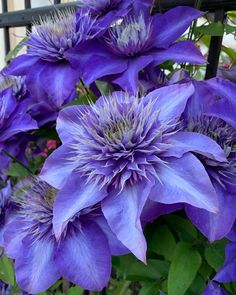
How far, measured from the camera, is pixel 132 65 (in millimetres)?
503

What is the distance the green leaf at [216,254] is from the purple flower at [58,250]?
12 centimetres

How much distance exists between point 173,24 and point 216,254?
1.01 ft

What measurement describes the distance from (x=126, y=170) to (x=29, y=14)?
0.71 meters

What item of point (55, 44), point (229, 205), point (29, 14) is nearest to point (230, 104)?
point (229, 205)

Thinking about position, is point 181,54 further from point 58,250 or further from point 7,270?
point 7,270

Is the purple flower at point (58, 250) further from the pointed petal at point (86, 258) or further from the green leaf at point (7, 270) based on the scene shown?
the green leaf at point (7, 270)

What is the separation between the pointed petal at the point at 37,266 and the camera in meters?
0.47

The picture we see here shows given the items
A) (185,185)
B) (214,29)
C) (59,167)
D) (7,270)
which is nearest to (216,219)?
(185,185)

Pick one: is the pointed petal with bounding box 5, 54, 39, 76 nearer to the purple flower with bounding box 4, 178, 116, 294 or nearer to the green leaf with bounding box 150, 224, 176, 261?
the purple flower with bounding box 4, 178, 116, 294

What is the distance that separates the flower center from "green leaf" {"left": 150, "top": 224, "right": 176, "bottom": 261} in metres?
0.24

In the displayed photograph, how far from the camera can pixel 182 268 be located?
0.44m

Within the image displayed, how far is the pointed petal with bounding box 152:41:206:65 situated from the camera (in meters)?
0.49

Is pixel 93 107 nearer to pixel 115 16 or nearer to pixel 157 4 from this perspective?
pixel 115 16

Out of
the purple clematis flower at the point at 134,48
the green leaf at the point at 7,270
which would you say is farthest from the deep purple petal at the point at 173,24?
the green leaf at the point at 7,270
